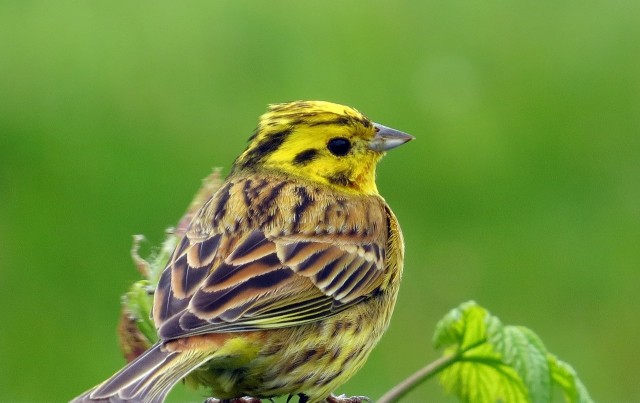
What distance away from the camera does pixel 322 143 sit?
491 cm

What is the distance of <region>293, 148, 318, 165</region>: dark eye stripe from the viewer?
4922mm

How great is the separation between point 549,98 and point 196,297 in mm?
7107

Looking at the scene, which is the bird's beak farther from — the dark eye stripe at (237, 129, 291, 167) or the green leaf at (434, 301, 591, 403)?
the green leaf at (434, 301, 591, 403)

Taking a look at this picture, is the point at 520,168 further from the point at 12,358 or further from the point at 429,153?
the point at 12,358

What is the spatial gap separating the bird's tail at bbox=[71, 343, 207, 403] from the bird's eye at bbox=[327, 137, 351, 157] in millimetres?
1314

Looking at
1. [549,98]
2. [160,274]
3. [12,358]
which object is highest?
[160,274]

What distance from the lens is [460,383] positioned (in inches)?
151

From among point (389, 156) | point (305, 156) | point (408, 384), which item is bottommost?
point (389, 156)

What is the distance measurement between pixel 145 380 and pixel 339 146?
1.54 metres

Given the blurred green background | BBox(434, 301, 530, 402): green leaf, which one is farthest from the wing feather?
the blurred green background

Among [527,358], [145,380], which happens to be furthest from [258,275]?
[527,358]

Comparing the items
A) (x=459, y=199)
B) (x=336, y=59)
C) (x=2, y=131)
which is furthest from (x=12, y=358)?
(x=336, y=59)

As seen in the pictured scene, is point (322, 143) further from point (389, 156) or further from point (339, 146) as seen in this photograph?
point (389, 156)

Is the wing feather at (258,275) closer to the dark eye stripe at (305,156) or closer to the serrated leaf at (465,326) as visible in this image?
the dark eye stripe at (305,156)
